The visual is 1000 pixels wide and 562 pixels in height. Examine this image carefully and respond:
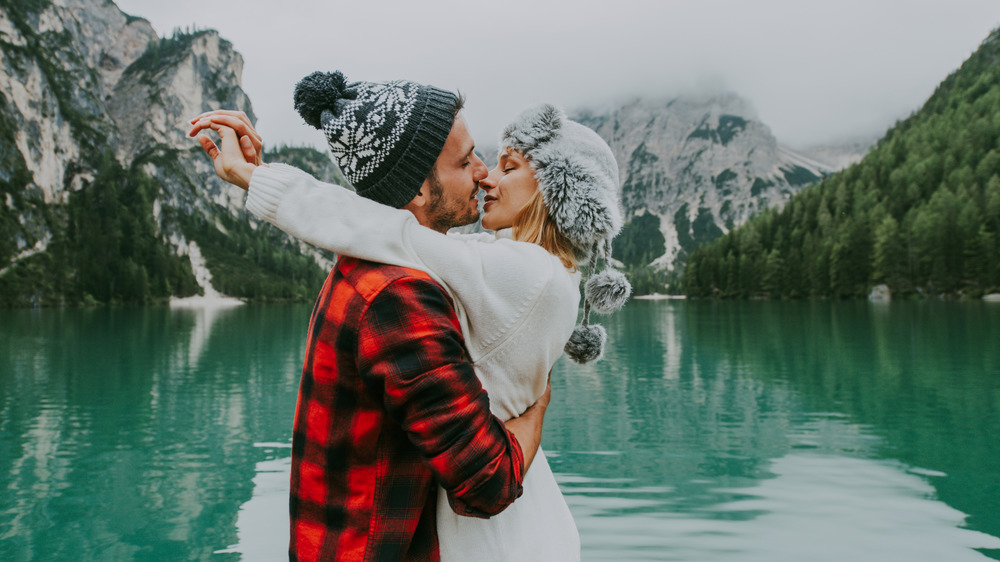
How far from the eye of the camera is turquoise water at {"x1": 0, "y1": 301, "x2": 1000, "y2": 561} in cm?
916

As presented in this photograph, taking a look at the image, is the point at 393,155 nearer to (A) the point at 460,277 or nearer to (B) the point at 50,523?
(A) the point at 460,277

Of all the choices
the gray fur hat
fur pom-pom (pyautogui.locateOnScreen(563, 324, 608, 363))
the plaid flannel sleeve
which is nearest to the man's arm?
the plaid flannel sleeve

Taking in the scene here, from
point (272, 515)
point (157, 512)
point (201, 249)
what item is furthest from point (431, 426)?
point (201, 249)

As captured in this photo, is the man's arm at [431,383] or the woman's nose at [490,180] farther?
Answer: the woman's nose at [490,180]

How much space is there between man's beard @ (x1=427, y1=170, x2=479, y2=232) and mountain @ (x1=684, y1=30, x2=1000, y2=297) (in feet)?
347

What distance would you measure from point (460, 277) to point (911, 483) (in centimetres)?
1279

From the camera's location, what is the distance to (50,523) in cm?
1002

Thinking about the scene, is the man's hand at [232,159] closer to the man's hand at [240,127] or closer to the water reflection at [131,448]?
the man's hand at [240,127]

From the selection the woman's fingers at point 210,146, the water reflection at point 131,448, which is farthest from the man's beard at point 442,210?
the water reflection at point 131,448

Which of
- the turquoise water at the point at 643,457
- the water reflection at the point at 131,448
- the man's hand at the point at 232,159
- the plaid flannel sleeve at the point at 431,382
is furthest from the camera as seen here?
the water reflection at the point at 131,448

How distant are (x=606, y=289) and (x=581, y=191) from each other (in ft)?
1.55

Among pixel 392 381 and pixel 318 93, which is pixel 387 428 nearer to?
pixel 392 381

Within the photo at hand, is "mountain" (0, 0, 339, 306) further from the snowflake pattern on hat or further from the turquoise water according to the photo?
the snowflake pattern on hat

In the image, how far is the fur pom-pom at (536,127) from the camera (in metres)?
2.46
